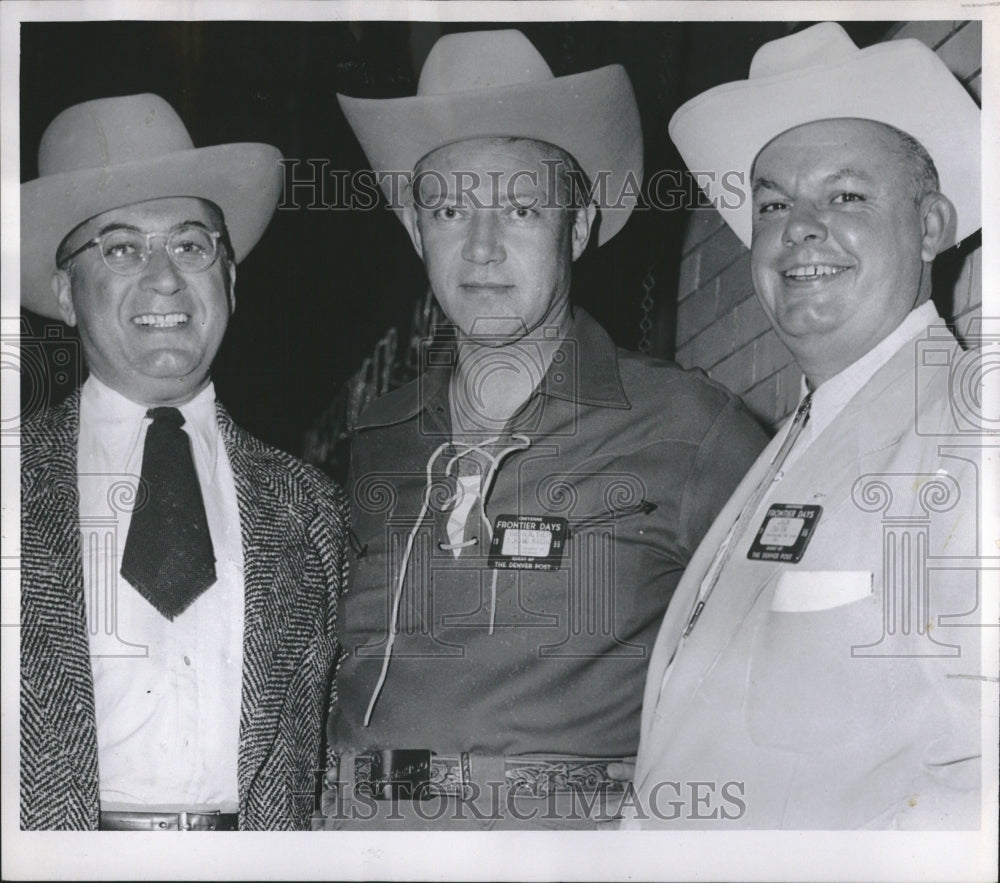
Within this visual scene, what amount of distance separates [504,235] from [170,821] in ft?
4.93

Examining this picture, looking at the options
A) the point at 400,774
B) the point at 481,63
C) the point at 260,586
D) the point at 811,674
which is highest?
the point at 481,63

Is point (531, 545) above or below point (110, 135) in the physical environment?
below

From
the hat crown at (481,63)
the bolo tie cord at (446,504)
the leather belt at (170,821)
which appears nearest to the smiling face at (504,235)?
the hat crown at (481,63)

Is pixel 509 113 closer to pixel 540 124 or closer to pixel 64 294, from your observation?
pixel 540 124

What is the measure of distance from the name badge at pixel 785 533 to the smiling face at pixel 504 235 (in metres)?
0.66

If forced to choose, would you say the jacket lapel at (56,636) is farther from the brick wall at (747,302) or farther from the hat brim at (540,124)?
the brick wall at (747,302)

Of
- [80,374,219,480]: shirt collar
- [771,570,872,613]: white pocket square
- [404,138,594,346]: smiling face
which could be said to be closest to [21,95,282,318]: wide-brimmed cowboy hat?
[80,374,219,480]: shirt collar

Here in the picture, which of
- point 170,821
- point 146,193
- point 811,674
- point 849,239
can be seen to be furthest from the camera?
point 146,193

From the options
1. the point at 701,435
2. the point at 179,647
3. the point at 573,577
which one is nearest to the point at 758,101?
the point at 701,435

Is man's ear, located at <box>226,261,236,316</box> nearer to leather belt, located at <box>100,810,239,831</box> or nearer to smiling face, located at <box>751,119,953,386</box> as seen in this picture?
leather belt, located at <box>100,810,239,831</box>

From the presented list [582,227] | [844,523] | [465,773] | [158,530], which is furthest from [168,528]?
[844,523]

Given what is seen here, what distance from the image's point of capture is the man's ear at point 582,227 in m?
3.58

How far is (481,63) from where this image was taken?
3.56m

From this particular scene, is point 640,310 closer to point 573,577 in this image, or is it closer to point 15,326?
point 573,577
